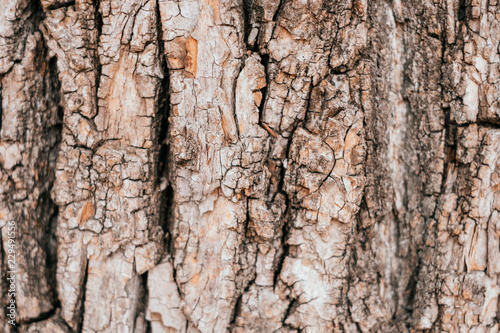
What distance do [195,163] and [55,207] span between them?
31.2 inches

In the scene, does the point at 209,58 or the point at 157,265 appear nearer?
the point at 209,58

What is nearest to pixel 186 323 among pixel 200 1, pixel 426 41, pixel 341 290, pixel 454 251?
pixel 341 290

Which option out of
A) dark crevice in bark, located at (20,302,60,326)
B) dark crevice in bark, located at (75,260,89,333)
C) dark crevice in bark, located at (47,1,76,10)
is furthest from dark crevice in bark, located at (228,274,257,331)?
dark crevice in bark, located at (47,1,76,10)

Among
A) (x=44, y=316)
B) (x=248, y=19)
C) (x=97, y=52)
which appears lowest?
(x=44, y=316)

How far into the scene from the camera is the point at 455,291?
1.72 m

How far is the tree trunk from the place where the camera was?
5.31 feet

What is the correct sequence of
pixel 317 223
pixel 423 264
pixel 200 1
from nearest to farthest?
pixel 200 1 < pixel 317 223 < pixel 423 264

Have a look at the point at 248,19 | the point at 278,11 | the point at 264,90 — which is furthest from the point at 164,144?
the point at 278,11

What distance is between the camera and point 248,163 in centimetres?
164

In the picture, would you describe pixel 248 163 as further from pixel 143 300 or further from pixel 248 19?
pixel 143 300

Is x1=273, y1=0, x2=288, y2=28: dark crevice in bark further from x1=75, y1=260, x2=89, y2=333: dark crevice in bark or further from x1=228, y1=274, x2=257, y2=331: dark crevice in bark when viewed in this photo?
x1=75, y1=260, x2=89, y2=333: dark crevice in bark

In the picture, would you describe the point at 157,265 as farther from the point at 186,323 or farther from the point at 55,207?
the point at 55,207

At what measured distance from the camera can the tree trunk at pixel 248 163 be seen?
162cm

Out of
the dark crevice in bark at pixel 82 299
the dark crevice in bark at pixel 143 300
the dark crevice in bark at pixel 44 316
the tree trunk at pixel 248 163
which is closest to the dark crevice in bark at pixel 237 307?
the tree trunk at pixel 248 163
